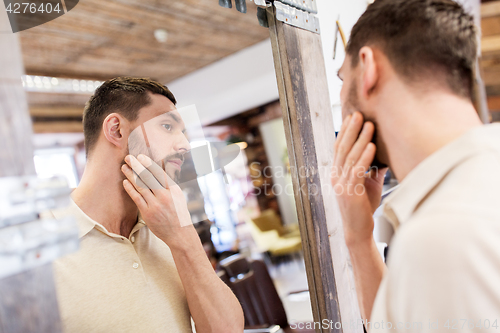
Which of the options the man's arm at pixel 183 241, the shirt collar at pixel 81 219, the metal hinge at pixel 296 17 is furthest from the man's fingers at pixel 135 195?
the metal hinge at pixel 296 17

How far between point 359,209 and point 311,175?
1.09 feet

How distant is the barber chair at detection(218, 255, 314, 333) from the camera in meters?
1.15

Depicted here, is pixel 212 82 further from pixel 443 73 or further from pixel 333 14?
pixel 333 14

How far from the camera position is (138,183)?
0.96 m

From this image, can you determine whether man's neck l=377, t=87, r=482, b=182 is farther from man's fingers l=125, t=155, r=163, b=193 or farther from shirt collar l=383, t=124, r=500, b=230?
man's fingers l=125, t=155, r=163, b=193

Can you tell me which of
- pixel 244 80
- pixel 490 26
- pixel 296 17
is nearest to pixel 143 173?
pixel 244 80

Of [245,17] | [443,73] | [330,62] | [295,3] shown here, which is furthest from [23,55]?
[330,62]

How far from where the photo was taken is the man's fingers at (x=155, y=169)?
950 millimetres

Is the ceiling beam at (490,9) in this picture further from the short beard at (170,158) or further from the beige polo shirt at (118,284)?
the beige polo shirt at (118,284)

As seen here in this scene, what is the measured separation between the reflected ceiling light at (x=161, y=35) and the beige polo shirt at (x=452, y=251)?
2.38 feet

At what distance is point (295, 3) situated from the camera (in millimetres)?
1377

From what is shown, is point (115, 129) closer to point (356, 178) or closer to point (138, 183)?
point (138, 183)

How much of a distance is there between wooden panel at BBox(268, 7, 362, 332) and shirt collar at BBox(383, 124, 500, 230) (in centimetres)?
60

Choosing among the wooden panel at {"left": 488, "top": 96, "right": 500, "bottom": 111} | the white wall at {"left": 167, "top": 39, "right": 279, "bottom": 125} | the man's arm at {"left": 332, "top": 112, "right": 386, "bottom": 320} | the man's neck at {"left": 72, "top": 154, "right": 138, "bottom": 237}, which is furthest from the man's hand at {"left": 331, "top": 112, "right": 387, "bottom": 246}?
the wooden panel at {"left": 488, "top": 96, "right": 500, "bottom": 111}
